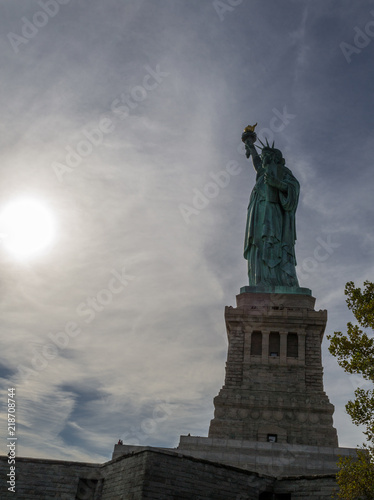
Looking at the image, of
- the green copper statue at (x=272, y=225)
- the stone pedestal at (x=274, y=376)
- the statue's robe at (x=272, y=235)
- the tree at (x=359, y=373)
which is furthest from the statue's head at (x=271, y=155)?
the tree at (x=359, y=373)

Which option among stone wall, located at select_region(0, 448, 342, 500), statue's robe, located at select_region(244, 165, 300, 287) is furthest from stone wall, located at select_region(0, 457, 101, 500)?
statue's robe, located at select_region(244, 165, 300, 287)

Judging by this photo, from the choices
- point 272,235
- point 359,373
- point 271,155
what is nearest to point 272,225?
point 272,235

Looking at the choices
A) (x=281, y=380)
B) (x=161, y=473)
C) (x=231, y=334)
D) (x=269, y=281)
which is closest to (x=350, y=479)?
(x=161, y=473)

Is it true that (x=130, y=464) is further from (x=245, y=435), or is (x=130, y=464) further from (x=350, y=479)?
(x=245, y=435)

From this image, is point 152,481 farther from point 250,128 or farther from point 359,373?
point 250,128

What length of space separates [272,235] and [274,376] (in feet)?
28.2

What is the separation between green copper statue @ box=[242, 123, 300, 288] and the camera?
27141 millimetres

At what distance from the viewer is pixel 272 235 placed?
1112 inches

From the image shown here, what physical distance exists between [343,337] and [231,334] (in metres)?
12.8

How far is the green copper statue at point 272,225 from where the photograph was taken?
27141 mm

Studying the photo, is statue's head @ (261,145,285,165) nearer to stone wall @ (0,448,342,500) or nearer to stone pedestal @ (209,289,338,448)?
stone pedestal @ (209,289,338,448)

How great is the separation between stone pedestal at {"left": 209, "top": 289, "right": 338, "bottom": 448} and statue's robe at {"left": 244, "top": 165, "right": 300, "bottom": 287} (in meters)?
2.12

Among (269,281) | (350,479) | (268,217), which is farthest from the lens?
(268,217)

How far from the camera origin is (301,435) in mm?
20438
